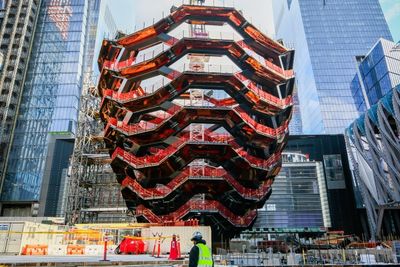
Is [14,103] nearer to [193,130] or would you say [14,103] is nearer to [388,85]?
[193,130]

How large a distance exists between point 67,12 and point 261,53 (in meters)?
64.5

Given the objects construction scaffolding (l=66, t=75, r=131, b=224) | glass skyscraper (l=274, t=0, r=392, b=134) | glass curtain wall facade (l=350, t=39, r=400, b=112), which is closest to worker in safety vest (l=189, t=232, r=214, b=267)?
construction scaffolding (l=66, t=75, r=131, b=224)

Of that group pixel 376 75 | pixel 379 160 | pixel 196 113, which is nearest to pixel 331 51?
pixel 376 75

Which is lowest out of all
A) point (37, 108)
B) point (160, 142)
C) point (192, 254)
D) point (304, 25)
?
point (192, 254)

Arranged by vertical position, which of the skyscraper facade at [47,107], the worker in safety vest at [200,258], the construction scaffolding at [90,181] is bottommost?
the worker in safety vest at [200,258]

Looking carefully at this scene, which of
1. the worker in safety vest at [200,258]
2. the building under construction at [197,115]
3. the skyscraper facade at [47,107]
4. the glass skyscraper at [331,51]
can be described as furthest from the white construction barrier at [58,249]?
the glass skyscraper at [331,51]

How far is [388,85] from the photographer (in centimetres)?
8881

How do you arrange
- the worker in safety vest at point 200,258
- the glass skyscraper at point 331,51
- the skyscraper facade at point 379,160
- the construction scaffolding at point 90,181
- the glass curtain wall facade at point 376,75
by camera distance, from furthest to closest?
the glass skyscraper at point 331,51, the glass curtain wall facade at point 376,75, the construction scaffolding at point 90,181, the skyscraper facade at point 379,160, the worker in safety vest at point 200,258

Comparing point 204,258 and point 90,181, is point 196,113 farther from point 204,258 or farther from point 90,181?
point 90,181

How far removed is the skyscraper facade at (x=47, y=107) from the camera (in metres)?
63.0

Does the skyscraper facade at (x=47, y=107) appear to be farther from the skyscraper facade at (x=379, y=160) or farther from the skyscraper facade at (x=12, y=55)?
the skyscraper facade at (x=379, y=160)

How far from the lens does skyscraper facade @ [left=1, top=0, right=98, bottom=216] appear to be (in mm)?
63000

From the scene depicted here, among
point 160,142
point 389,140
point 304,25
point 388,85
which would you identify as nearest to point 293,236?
point 389,140

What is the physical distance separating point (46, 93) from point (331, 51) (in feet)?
314
